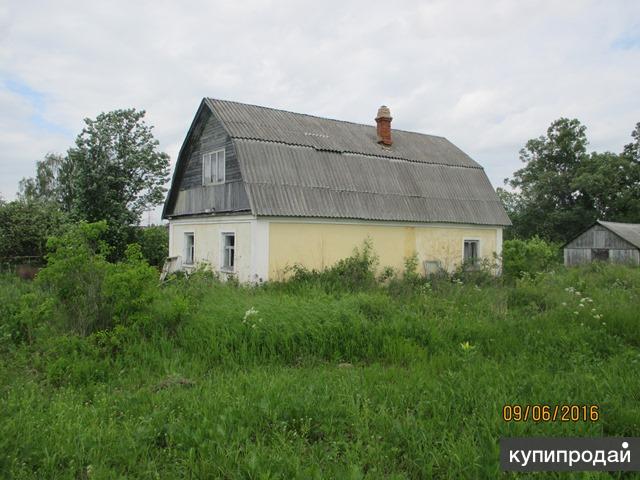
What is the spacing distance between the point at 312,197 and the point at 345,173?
194 cm

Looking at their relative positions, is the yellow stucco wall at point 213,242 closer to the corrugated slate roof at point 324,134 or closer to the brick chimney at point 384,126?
the corrugated slate roof at point 324,134

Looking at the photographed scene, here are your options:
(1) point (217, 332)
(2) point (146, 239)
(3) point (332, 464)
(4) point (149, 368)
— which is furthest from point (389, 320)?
(2) point (146, 239)

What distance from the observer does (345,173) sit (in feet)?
51.9

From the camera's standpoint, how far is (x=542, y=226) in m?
42.0

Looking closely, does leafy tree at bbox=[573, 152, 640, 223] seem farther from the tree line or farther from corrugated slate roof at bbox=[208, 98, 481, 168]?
the tree line

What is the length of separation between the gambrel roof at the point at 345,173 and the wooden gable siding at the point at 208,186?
1.50ft

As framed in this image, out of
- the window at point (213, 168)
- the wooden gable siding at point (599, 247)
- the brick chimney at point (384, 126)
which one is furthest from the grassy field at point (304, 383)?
the wooden gable siding at point (599, 247)

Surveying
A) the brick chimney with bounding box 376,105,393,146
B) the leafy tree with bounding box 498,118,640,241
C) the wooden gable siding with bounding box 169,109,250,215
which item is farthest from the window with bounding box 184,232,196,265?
the leafy tree with bounding box 498,118,640,241

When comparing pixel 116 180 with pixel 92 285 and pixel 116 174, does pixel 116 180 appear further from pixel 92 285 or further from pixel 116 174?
pixel 92 285

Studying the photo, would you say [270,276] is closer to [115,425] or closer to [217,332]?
[217,332]

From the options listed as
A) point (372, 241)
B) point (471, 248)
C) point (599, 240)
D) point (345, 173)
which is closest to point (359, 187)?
point (345, 173)

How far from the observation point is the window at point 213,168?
15352 millimetres

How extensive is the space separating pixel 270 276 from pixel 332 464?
9.84 meters
